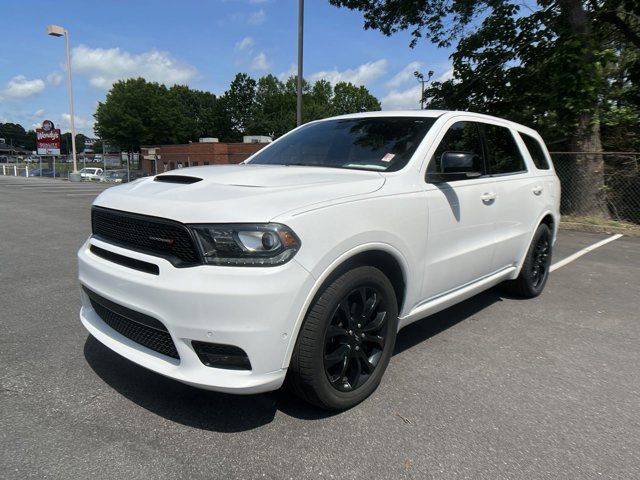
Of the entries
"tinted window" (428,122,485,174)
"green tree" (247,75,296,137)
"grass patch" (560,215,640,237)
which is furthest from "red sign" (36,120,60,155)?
"tinted window" (428,122,485,174)

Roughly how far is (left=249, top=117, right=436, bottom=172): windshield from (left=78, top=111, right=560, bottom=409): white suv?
0.02m

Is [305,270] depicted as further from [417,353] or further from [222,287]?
[417,353]

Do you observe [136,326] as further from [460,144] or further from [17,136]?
[17,136]

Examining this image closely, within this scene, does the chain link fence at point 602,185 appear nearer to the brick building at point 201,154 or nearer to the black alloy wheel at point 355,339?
the black alloy wheel at point 355,339

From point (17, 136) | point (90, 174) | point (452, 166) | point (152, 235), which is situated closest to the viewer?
point (152, 235)

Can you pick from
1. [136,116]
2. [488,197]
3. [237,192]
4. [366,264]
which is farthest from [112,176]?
[366,264]

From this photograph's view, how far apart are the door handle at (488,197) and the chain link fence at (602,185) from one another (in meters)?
8.10

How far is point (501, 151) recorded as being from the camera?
171 inches

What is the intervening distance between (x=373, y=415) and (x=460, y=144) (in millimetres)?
2250

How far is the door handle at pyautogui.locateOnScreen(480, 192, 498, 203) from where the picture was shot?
3.72m

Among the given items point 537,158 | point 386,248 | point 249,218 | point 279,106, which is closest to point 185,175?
point 249,218

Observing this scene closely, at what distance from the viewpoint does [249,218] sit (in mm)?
2199

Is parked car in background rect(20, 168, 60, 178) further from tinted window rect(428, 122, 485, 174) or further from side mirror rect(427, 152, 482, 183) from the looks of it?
side mirror rect(427, 152, 482, 183)

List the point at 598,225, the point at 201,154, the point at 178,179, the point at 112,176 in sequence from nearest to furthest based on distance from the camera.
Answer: the point at 178,179 → the point at 598,225 → the point at 112,176 → the point at 201,154
